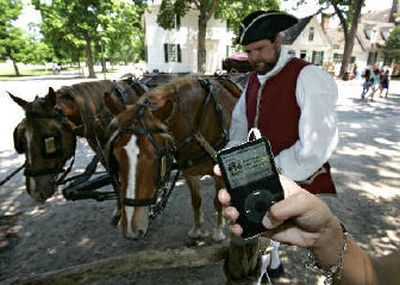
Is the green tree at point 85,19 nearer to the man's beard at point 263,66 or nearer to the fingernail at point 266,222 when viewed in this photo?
the man's beard at point 263,66

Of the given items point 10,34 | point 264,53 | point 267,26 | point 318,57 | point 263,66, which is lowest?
point 318,57

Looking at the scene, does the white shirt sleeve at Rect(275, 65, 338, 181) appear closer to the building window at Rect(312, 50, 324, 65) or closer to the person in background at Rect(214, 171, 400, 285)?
the person in background at Rect(214, 171, 400, 285)

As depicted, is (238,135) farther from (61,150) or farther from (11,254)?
(11,254)

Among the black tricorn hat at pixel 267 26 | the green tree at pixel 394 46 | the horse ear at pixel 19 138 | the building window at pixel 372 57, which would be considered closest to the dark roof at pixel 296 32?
the green tree at pixel 394 46

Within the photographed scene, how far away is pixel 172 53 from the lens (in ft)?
118

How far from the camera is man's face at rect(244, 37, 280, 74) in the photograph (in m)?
2.79

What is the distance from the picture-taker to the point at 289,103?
271 cm

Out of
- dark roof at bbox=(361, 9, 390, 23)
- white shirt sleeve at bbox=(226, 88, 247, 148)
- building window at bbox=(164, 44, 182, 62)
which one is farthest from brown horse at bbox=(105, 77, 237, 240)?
dark roof at bbox=(361, 9, 390, 23)

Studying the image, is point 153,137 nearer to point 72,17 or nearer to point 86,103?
point 86,103

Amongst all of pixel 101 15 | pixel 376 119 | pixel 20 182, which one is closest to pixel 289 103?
pixel 20 182

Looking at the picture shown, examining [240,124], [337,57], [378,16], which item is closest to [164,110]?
[240,124]

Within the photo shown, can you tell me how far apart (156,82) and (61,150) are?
7.40 feet

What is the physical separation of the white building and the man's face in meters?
32.8

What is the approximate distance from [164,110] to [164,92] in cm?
52
